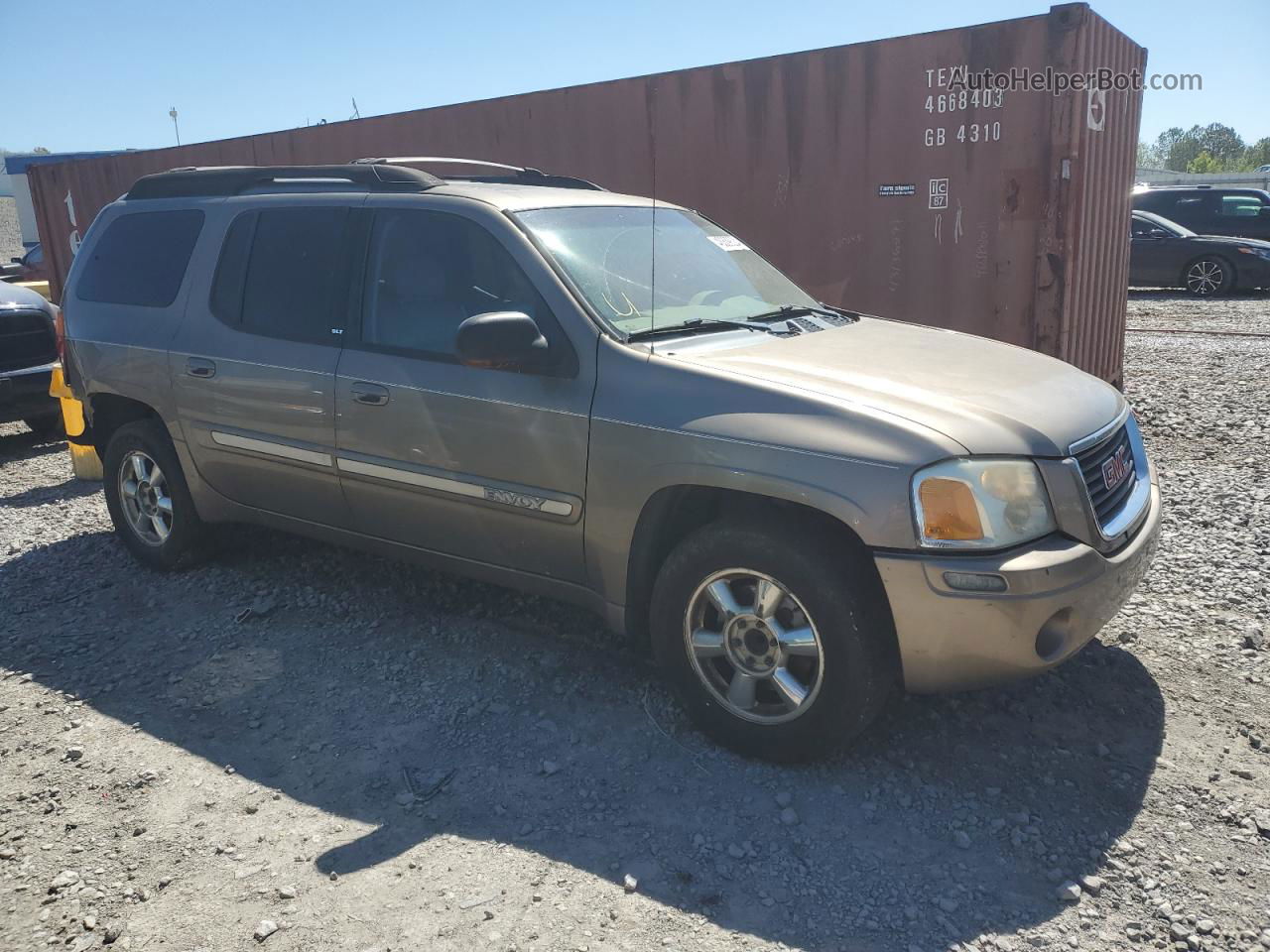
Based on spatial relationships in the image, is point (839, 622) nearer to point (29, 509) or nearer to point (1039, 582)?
point (1039, 582)

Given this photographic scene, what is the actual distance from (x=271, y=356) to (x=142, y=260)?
1225mm

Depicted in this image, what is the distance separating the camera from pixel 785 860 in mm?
2797

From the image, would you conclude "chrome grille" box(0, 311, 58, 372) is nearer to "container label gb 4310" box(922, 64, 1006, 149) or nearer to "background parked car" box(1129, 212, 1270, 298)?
"container label gb 4310" box(922, 64, 1006, 149)

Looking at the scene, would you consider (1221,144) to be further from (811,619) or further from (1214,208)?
(811,619)

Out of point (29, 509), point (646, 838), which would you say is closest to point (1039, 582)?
point (646, 838)

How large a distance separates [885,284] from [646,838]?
530 centimetres

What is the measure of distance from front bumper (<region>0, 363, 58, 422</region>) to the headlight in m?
7.20

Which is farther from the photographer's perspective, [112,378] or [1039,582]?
[112,378]

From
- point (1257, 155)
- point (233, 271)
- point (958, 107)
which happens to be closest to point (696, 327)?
point (233, 271)

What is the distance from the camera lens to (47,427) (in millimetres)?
8352

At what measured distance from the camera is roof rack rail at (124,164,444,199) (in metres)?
4.12

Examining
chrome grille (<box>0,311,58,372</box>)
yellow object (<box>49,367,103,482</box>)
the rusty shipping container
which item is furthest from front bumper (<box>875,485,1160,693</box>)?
chrome grille (<box>0,311,58,372</box>)

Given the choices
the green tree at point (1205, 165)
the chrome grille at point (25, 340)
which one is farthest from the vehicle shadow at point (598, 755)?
the green tree at point (1205, 165)

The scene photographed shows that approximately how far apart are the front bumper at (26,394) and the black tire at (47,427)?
411 millimetres
